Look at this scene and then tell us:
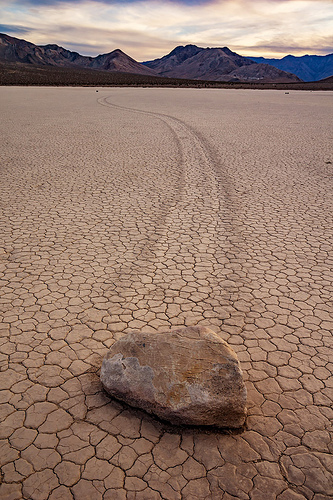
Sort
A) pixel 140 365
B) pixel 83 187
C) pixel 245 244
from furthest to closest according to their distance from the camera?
1. pixel 83 187
2. pixel 245 244
3. pixel 140 365

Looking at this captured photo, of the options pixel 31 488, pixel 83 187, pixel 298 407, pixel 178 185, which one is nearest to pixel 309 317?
pixel 298 407

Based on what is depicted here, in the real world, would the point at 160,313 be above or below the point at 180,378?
below

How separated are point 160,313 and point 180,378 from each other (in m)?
1.08

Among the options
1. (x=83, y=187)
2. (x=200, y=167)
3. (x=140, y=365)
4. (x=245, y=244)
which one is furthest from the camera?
(x=200, y=167)

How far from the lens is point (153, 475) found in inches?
76.4

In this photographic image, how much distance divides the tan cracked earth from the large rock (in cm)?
12

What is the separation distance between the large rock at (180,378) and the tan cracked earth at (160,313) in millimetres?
116

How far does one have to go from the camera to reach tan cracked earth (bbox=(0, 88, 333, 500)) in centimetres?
197

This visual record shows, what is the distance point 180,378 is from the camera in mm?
2166

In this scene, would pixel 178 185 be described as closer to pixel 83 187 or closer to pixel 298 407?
pixel 83 187

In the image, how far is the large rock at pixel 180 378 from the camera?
2127 millimetres

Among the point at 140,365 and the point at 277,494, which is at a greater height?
the point at 140,365

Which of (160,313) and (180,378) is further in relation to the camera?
(160,313)

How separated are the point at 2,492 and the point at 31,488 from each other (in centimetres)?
14
